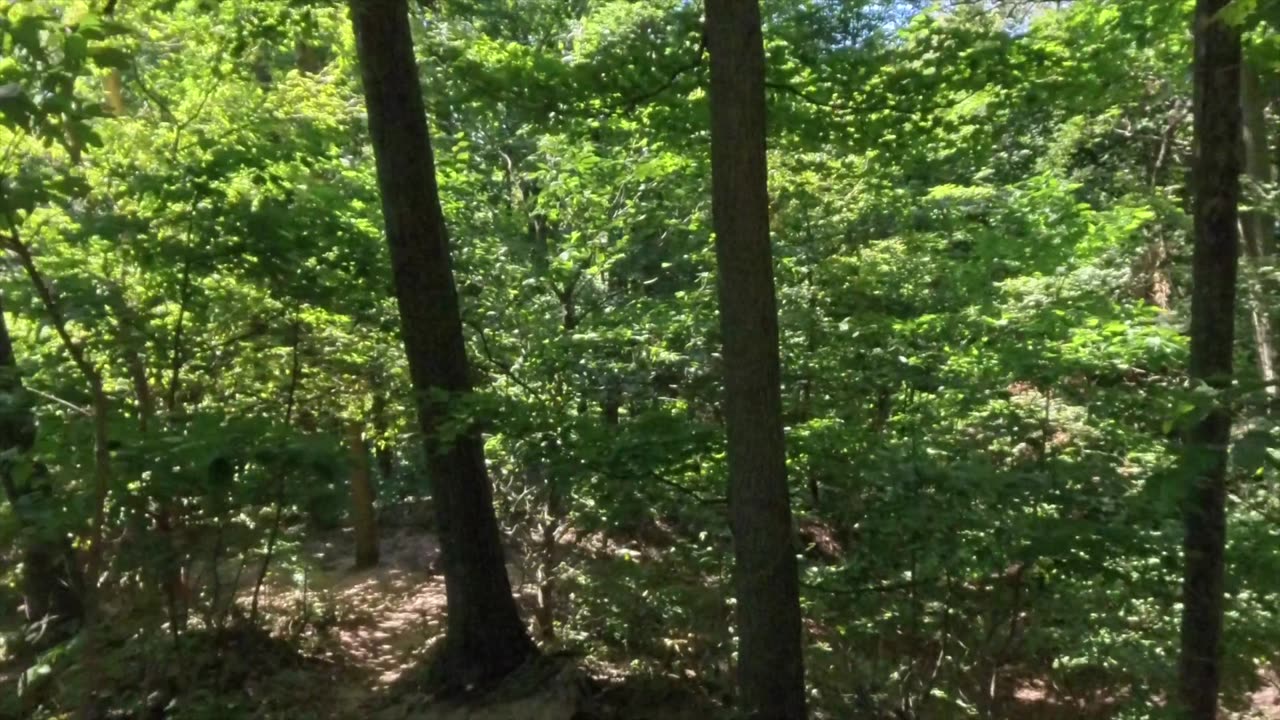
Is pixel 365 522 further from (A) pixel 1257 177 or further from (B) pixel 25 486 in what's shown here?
(A) pixel 1257 177

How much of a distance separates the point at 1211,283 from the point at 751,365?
2.38 meters

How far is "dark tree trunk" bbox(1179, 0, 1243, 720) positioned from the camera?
5.06 metres

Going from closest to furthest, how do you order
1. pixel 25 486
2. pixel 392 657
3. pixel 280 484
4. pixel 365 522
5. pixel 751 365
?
pixel 25 486, pixel 751 365, pixel 280 484, pixel 392 657, pixel 365 522

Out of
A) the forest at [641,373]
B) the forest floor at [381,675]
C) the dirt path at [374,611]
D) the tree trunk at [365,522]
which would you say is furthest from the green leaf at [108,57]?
the tree trunk at [365,522]

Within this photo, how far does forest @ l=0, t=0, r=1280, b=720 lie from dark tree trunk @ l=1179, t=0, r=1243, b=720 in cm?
2

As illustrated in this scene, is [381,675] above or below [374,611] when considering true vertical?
below

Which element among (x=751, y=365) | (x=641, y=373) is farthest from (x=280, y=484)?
(x=641, y=373)

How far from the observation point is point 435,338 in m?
6.56

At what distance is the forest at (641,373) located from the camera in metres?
5.06

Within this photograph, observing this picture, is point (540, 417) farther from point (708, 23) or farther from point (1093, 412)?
point (1093, 412)

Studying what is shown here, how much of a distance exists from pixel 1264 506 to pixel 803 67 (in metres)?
4.27

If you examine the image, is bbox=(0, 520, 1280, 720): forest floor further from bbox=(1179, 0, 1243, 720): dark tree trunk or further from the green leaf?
the green leaf

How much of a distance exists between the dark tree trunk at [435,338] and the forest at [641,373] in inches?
1.0

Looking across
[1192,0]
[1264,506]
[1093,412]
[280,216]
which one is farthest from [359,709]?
[1192,0]
